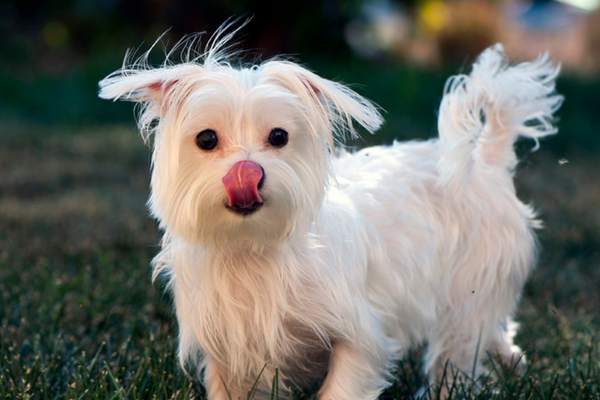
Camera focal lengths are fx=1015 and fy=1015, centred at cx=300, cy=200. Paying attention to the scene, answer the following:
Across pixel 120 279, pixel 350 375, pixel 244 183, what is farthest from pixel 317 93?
pixel 120 279

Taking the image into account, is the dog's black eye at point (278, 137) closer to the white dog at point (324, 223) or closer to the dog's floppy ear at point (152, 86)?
the white dog at point (324, 223)

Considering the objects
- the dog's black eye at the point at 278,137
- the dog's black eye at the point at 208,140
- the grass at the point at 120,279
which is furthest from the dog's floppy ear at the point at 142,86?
the grass at the point at 120,279

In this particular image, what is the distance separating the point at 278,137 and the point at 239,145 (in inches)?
5.0

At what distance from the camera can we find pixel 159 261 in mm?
3309

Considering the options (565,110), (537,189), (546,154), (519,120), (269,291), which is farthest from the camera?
(565,110)

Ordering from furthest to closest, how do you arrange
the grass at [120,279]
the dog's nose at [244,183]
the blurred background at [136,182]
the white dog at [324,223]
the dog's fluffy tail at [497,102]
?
the dog's fluffy tail at [497,102] → the blurred background at [136,182] → the grass at [120,279] → the white dog at [324,223] → the dog's nose at [244,183]

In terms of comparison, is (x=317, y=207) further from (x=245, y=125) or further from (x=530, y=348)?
(x=530, y=348)

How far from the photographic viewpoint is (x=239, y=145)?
2.78 meters

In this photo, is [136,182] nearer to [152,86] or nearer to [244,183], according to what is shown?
[152,86]

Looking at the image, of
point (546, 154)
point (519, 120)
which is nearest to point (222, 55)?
point (519, 120)

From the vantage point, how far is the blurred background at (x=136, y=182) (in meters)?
3.66

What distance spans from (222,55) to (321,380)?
1.17 m

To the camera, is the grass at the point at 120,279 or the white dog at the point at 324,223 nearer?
the white dog at the point at 324,223

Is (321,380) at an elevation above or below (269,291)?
below
